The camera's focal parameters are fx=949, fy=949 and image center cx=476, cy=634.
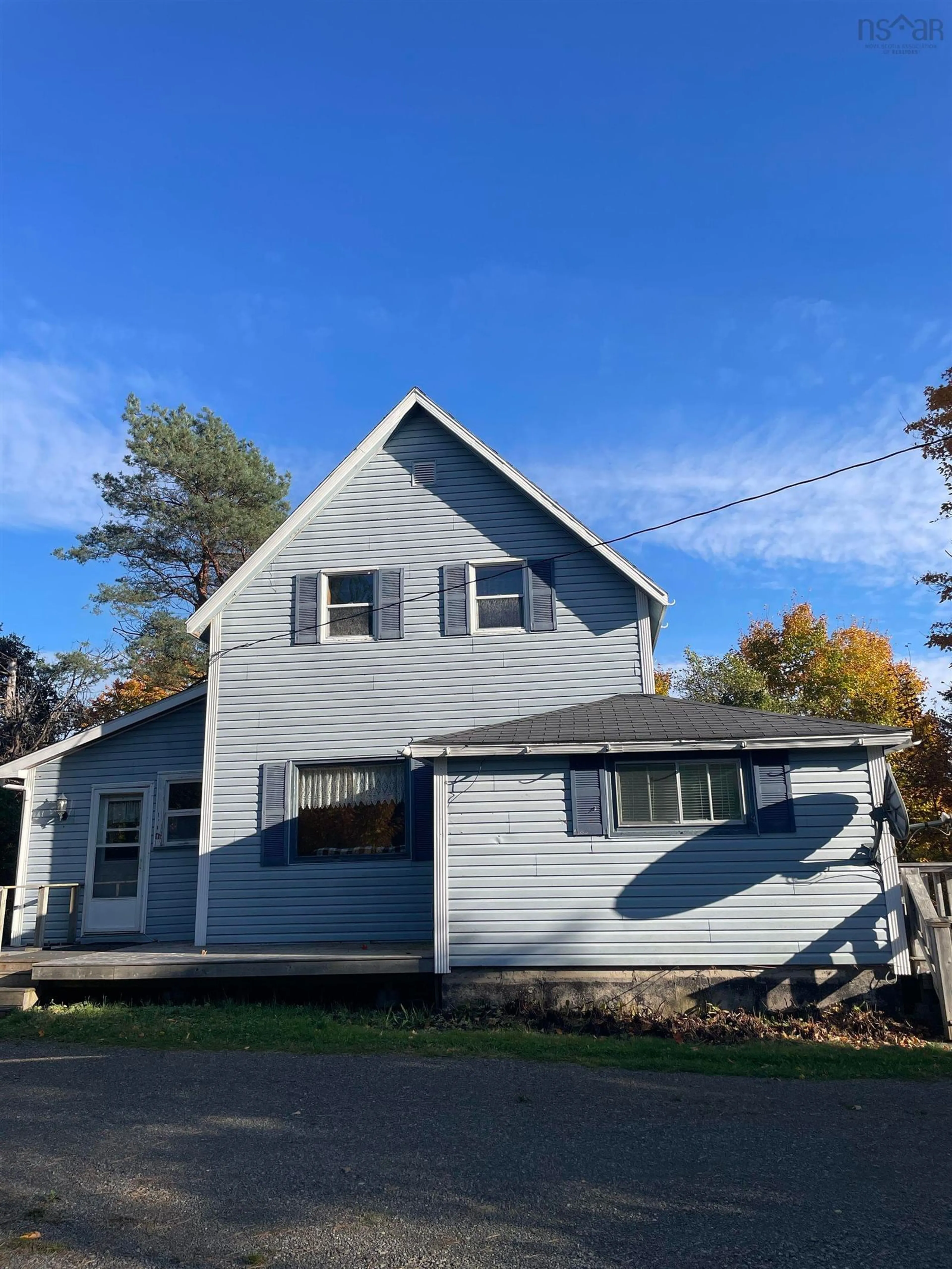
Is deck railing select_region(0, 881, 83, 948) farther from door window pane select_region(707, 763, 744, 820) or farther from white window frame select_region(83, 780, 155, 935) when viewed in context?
door window pane select_region(707, 763, 744, 820)

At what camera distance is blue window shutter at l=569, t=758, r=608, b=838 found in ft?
35.3

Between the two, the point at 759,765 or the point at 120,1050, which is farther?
the point at 759,765

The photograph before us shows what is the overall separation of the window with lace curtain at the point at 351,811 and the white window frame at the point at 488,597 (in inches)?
88.3

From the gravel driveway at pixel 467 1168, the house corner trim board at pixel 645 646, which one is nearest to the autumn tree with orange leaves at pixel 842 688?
the house corner trim board at pixel 645 646

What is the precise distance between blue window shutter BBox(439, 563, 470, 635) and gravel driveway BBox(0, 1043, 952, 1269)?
6360 millimetres

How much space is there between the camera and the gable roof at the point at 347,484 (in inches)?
529

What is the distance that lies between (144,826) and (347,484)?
5.87 metres

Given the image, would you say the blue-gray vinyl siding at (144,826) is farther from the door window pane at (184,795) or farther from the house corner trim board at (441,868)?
the house corner trim board at (441,868)

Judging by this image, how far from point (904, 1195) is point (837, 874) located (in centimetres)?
552

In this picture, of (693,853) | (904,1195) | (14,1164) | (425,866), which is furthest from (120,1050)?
(904,1195)

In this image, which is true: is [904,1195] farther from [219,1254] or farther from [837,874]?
[837,874]

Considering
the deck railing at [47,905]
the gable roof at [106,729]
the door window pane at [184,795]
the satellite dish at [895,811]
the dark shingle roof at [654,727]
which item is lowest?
the deck railing at [47,905]

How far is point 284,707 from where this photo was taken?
43.8ft

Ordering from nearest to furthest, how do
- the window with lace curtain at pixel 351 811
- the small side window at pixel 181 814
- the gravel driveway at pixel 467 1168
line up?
the gravel driveway at pixel 467 1168 < the window with lace curtain at pixel 351 811 < the small side window at pixel 181 814
